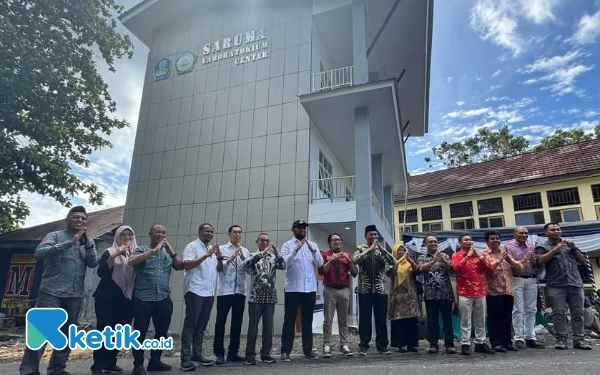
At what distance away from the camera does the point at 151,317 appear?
11.8 feet

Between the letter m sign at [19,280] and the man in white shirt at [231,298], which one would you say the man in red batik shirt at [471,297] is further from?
the letter m sign at [19,280]

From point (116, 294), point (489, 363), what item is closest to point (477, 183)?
point (489, 363)

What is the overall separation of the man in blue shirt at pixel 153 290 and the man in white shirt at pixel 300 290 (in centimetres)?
135

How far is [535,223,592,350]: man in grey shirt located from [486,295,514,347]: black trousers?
0.66 m

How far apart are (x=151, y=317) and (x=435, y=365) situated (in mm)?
3012

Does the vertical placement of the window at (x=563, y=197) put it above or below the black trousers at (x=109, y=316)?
above

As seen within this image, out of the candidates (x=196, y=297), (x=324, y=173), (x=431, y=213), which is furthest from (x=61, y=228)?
(x=431, y=213)

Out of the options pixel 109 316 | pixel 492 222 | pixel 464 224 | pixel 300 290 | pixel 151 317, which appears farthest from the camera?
pixel 464 224

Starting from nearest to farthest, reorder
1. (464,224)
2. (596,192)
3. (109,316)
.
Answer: (109,316), (596,192), (464,224)

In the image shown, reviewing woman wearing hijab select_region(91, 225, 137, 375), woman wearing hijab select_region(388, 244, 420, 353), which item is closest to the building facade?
woman wearing hijab select_region(388, 244, 420, 353)

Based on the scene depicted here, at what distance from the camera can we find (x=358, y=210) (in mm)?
7480

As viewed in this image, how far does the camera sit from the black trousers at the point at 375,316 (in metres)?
4.20

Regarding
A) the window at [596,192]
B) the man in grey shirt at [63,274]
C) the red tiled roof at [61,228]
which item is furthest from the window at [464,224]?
the man in grey shirt at [63,274]

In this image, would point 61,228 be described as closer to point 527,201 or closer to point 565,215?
point 527,201
